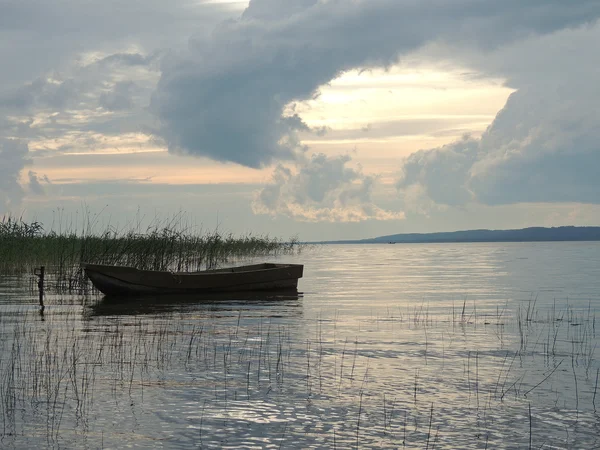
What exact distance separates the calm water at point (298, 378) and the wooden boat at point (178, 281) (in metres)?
3.91

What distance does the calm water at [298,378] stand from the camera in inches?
342

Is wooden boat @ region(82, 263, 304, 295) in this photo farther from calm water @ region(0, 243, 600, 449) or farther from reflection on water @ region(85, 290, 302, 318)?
calm water @ region(0, 243, 600, 449)

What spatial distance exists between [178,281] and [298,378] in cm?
1591

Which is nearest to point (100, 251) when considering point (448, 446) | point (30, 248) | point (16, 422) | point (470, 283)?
point (30, 248)

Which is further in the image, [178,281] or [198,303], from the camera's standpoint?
[178,281]

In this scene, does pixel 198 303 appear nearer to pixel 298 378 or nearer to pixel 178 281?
pixel 178 281

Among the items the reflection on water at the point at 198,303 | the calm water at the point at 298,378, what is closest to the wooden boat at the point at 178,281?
the reflection on water at the point at 198,303

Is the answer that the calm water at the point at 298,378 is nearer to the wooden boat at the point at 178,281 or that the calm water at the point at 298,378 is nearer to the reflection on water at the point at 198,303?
Result: the reflection on water at the point at 198,303

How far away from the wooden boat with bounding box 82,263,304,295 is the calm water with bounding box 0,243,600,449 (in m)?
3.91

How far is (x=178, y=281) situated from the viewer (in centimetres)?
2705

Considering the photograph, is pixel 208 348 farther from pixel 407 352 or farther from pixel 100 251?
pixel 100 251

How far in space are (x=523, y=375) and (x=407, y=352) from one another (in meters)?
2.84

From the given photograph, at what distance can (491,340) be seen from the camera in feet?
53.3

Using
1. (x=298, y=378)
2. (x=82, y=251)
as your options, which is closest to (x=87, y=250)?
(x=82, y=251)
